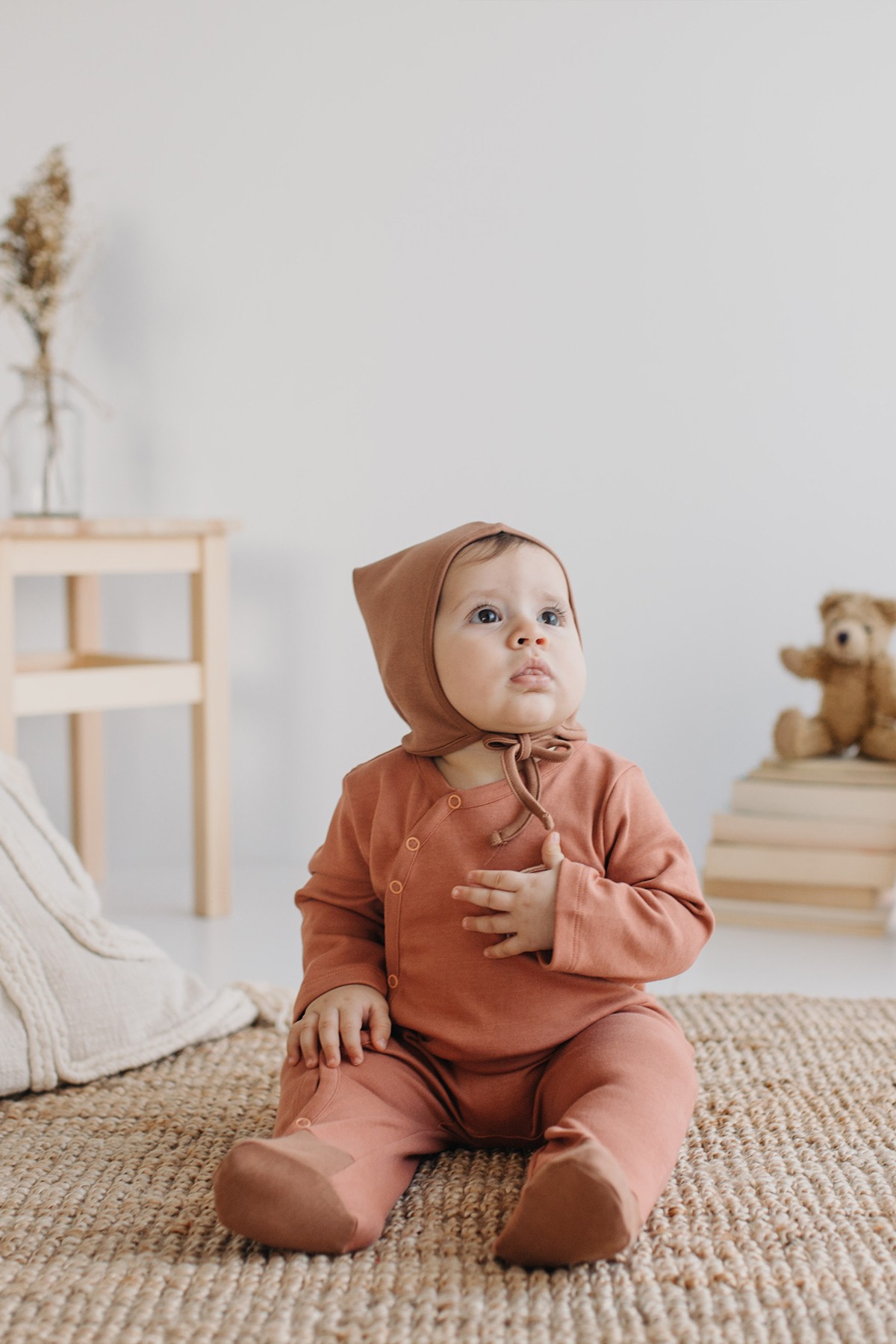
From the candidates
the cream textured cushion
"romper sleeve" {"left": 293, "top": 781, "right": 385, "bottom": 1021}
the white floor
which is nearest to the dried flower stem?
the white floor

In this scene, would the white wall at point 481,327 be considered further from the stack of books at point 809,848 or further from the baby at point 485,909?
the baby at point 485,909

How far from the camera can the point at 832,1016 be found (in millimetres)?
1263

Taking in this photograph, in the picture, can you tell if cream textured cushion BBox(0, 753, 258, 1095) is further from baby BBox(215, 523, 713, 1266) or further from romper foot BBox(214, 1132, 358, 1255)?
romper foot BBox(214, 1132, 358, 1255)

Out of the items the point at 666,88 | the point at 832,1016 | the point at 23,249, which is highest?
the point at 666,88

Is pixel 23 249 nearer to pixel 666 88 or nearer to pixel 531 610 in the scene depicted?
pixel 666 88

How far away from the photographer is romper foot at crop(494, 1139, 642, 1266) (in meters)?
0.70

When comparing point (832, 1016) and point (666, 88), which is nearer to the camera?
point (832, 1016)

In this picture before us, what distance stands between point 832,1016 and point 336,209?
130cm

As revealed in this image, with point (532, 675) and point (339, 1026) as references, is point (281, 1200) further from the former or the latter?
point (532, 675)

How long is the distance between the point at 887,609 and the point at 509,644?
0.97m

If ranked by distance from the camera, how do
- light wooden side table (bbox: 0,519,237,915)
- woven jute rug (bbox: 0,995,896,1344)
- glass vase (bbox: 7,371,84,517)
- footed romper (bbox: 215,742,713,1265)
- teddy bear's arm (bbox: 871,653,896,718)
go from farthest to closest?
glass vase (bbox: 7,371,84,517) → teddy bear's arm (bbox: 871,653,896,718) → light wooden side table (bbox: 0,519,237,915) → footed romper (bbox: 215,742,713,1265) → woven jute rug (bbox: 0,995,896,1344)

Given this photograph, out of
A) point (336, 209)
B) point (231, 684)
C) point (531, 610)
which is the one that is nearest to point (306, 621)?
point (231, 684)

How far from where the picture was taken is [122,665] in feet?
5.98

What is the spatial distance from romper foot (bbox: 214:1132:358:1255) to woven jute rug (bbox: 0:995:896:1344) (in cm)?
1
